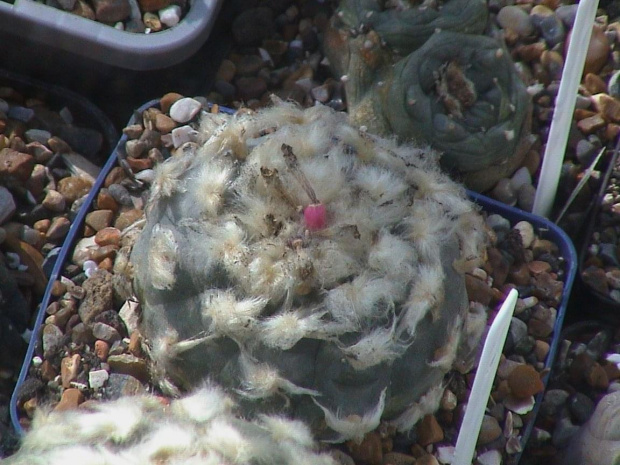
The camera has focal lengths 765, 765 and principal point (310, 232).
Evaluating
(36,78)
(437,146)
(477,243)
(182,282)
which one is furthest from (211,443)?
(36,78)

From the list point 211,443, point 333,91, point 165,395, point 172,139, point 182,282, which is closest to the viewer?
point 211,443

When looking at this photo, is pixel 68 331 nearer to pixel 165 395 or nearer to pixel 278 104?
pixel 165 395

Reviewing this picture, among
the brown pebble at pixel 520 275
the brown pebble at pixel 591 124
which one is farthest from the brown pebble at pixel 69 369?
the brown pebble at pixel 591 124

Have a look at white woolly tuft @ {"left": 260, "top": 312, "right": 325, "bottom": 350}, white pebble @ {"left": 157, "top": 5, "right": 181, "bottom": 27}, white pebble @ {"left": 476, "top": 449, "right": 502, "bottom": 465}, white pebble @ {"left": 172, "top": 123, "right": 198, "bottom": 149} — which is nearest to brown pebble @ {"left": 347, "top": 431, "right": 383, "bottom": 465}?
white pebble @ {"left": 476, "top": 449, "right": 502, "bottom": 465}

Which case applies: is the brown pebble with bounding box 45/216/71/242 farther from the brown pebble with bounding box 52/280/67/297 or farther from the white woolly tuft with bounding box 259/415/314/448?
the white woolly tuft with bounding box 259/415/314/448

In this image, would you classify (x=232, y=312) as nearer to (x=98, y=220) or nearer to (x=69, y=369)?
(x=69, y=369)
